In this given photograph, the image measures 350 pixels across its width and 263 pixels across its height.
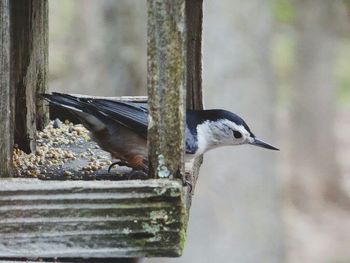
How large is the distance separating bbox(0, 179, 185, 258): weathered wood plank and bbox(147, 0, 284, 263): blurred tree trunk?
563cm

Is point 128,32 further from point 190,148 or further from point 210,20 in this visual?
point 190,148

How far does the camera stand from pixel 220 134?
3.58m

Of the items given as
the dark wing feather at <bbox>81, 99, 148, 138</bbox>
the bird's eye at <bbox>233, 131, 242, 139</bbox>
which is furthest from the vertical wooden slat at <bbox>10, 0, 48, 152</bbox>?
the bird's eye at <bbox>233, 131, 242, 139</bbox>

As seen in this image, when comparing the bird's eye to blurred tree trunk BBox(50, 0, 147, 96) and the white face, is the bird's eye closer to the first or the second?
the white face

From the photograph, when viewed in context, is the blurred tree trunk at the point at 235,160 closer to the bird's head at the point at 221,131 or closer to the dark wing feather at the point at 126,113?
the bird's head at the point at 221,131

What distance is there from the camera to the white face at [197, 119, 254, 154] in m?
3.32

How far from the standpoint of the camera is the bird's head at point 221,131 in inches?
133

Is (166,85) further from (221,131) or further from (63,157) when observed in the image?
(221,131)

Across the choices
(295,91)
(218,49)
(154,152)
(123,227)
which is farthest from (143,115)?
(295,91)

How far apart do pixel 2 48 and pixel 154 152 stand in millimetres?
569

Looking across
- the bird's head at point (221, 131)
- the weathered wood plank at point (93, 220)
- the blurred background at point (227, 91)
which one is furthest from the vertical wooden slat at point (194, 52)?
the blurred background at point (227, 91)

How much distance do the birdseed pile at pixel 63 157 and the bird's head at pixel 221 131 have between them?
37 cm

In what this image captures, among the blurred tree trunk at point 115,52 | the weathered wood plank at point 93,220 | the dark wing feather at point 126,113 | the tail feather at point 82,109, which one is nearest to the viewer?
the weathered wood plank at point 93,220

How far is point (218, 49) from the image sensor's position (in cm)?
820
